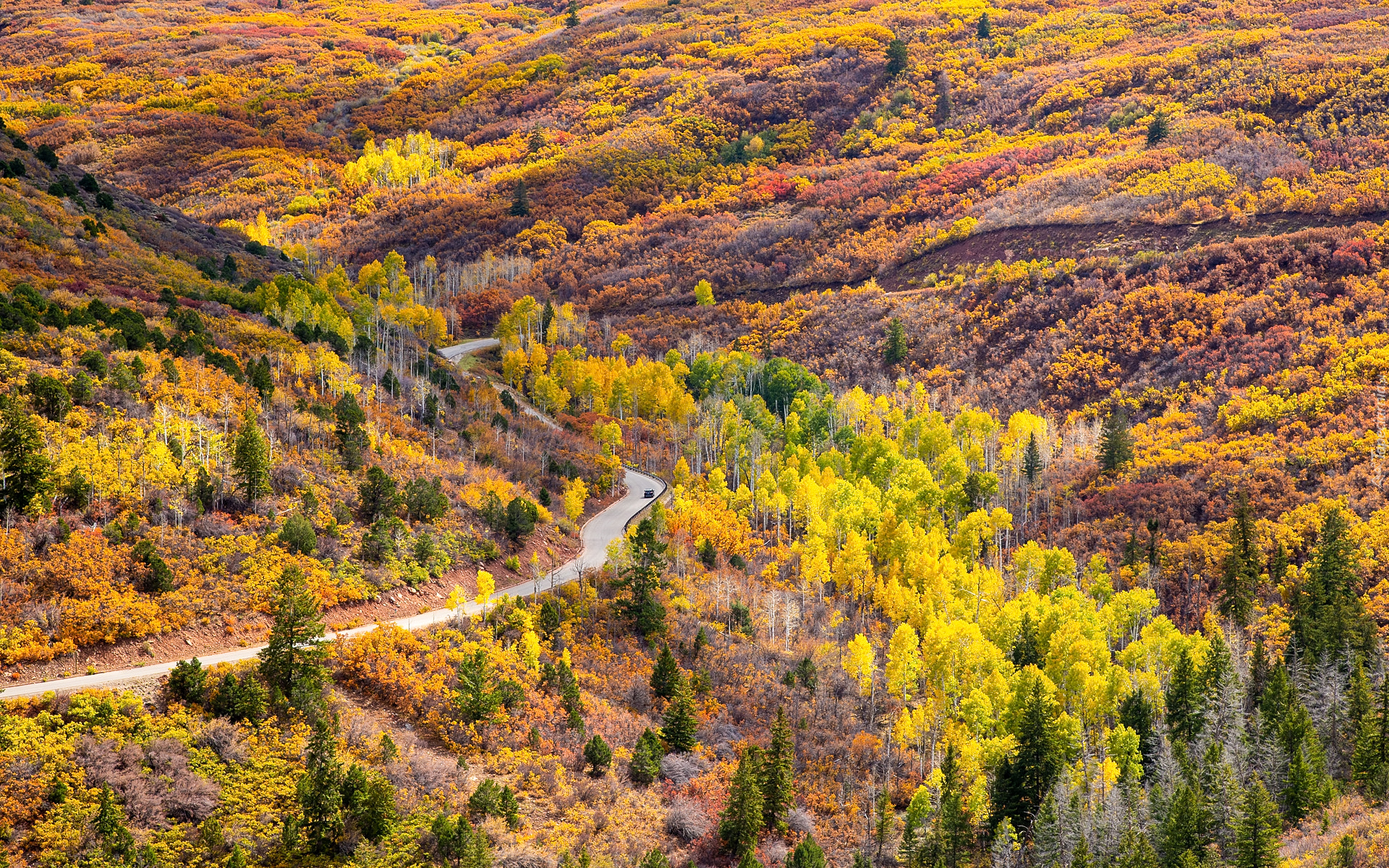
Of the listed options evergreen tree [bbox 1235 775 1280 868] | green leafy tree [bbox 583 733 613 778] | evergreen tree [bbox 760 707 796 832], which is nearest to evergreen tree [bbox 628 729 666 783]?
green leafy tree [bbox 583 733 613 778]

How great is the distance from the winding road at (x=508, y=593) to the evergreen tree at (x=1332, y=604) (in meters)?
40.6

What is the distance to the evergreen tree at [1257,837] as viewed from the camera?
41.6m

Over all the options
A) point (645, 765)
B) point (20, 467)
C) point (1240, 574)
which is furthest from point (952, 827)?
point (20, 467)

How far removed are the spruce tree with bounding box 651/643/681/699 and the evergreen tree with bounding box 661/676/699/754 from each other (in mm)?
1970

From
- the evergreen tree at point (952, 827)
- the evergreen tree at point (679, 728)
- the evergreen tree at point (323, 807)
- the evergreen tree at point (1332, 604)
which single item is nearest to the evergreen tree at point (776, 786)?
the evergreen tree at point (679, 728)

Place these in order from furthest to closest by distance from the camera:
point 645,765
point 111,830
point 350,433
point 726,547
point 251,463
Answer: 1. point 726,547
2. point 350,433
3. point 251,463
4. point 645,765
5. point 111,830

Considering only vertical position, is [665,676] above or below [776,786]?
above

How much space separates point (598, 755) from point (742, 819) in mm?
6714

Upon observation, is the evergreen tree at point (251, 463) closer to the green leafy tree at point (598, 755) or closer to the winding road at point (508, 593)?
the winding road at point (508, 593)

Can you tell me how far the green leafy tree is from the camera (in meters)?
43.6

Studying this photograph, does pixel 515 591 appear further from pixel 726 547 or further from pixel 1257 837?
pixel 1257 837

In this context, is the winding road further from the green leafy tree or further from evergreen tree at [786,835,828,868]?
evergreen tree at [786,835,828,868]

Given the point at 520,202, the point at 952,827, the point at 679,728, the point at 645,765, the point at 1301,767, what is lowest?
the point at 952,827

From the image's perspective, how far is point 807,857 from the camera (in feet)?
141
